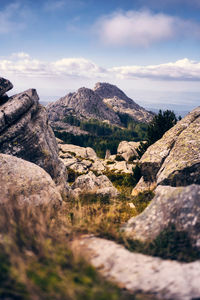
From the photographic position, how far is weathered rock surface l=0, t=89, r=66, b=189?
15.3 metres

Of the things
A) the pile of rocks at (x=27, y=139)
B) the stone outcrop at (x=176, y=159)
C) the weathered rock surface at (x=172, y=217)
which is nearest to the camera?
the weathered rock surface at (x=172, y=217)

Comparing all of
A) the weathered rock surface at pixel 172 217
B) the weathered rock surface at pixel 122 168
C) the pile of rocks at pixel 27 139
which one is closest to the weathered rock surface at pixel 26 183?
the pile of rocks at pixel 27 139

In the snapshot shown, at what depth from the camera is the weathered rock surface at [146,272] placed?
3641 mm

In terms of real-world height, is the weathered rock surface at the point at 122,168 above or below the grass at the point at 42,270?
below

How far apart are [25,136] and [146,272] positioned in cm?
1466

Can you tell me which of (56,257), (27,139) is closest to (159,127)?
(27,139)

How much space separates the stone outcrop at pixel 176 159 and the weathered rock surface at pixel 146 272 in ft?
24.1

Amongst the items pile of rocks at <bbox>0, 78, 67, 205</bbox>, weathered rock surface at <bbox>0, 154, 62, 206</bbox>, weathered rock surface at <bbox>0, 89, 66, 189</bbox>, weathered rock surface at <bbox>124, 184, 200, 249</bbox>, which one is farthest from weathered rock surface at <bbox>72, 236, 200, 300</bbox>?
weathered rock surface at <bbox>0, 89, 66, 189</bbox>

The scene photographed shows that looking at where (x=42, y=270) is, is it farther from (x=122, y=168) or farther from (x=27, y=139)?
(x=122, y=168)

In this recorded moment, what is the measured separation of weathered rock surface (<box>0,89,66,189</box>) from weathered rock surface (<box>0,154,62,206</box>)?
17.3 ft

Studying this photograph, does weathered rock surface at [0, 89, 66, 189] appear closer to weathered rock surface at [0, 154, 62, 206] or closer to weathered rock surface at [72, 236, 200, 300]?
weathered rock surface at [0, 154, 62, 206]

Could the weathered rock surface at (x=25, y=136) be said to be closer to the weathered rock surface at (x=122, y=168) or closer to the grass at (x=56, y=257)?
the grass at (x=56, y=257)

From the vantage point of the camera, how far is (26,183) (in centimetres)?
874

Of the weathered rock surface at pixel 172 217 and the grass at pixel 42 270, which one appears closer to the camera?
the grass at pixel 42 270
